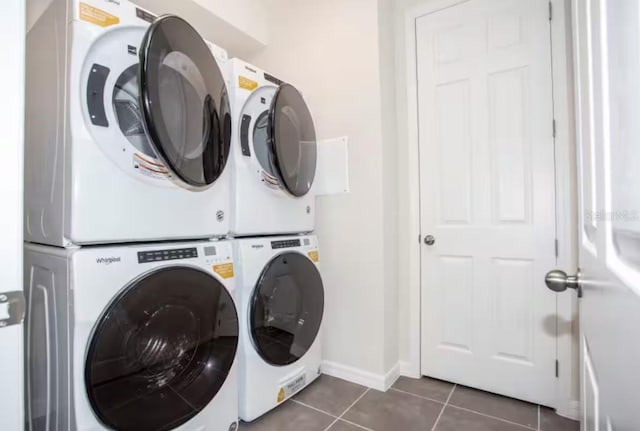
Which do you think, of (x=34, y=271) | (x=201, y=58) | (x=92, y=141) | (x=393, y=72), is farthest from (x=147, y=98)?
(x=393, y=72)

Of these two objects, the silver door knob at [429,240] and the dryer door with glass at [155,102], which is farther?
the silver door knob at [429,240]

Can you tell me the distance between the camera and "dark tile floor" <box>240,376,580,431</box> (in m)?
1.49

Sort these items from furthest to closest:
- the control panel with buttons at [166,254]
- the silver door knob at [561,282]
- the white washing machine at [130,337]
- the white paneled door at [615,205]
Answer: the control panel with buttons at [166,254] < the white washing machine at [130,337] < the silver door knob at [561,282] < the white paneled door at [615,205]

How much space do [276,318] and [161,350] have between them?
0.59 metres

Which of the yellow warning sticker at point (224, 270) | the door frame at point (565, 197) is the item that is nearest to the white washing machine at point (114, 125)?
the yellow warning sticker at point (224, 270)

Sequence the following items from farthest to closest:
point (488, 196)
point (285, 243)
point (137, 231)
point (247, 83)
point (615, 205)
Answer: point (488, 196)
point (285, 243)
point (247, 83)
point (137, 231)
point (615, 205)

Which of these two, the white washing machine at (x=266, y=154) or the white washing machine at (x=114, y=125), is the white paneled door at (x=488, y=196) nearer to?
the white washing machine at (x=266, y=154)

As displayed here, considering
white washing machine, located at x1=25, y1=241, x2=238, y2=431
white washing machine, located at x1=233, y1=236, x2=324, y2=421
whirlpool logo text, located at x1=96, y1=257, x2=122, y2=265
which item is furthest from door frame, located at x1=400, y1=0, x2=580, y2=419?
whirlpool logo text, located at x1=96, y1=257, x2=122, y2=265

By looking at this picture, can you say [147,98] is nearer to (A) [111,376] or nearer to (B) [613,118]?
(A) [111,376]

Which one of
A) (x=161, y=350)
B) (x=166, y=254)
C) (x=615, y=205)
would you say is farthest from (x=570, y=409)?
(x=166, y=254)

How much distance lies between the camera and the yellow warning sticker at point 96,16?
100 centimetres

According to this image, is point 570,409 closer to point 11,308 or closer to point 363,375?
point 363,375

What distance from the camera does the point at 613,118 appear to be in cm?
38

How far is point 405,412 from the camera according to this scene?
63.0 inches
